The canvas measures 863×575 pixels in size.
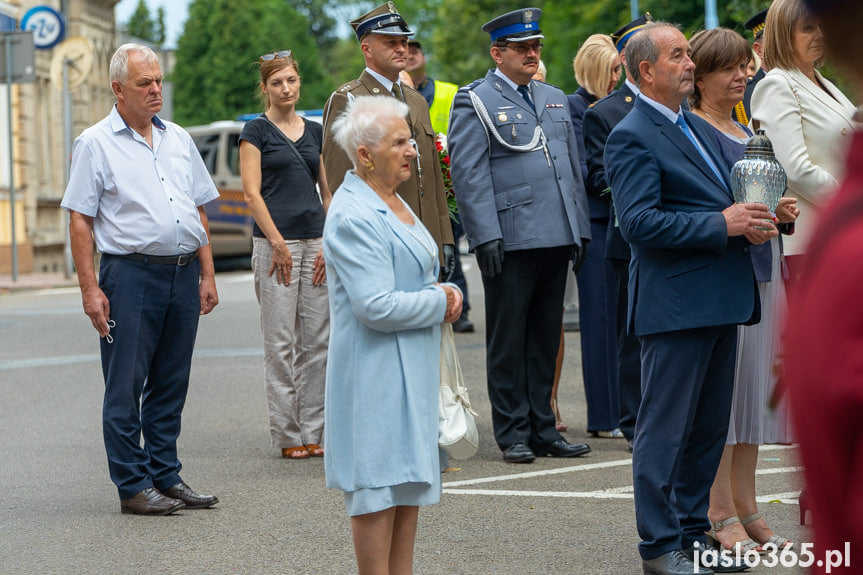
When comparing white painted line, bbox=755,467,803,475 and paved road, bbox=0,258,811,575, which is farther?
white painted line, bbox=755,467,803,475

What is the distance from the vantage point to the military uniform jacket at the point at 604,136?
7.07 m

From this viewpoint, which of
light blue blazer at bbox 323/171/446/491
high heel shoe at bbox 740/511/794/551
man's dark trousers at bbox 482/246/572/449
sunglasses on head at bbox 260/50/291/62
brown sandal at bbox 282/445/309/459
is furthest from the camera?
sunglasses on head at bbox 260/50/291/62

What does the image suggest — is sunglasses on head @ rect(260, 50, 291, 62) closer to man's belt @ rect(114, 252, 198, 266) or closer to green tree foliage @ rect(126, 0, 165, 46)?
man's belt @ rect(114, 252, 198, 266)

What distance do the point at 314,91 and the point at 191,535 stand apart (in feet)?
213

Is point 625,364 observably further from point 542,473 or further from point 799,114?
point 799,114

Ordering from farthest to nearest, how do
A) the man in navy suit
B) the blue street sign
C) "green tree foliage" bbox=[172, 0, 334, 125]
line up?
1. "green tree foliage" bbox=[172, 0, 334, 125]
2. the blue street sign
3. the man in navy suit

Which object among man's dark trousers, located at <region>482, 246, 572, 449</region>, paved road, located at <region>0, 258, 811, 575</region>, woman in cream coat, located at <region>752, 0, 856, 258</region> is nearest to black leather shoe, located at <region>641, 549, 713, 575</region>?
paved road, located at <region>0, 258, 811, 575</region>

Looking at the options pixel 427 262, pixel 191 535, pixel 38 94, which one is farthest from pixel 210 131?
pixel 427 262

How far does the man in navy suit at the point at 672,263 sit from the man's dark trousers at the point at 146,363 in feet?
7.61

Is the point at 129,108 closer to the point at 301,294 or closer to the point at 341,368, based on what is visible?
the point at 301,294

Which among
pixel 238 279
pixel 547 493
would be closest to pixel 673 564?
pixel 547 493

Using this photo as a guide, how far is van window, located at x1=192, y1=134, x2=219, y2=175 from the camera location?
24109 millimetres

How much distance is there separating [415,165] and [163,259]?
1.49 meters

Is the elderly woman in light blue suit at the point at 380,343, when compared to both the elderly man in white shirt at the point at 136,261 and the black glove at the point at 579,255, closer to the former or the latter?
the elderly man in white shirt at the point at 136,261
